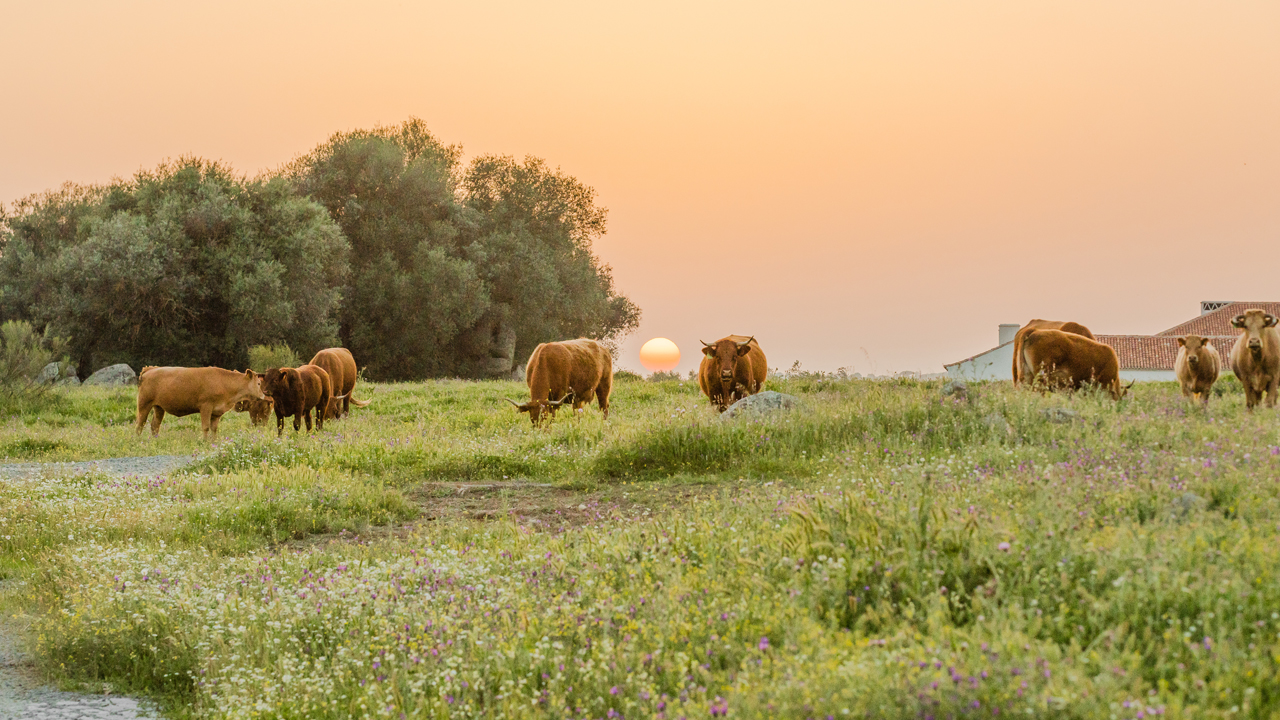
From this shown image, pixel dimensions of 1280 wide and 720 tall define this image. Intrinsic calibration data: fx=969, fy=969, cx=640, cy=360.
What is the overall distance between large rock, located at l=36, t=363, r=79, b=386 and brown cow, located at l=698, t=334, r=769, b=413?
19547mm

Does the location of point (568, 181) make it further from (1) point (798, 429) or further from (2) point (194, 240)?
(1) point (798, 429)

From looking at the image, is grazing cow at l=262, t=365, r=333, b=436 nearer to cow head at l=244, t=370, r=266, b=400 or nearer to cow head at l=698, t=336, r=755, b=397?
cow head at l=244, t=370, r=266, b=400

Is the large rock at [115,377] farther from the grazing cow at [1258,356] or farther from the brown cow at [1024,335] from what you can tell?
the grazing cow at [1258,356]

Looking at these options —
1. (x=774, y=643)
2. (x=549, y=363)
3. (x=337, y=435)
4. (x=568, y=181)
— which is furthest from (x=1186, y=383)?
(x=568, y=181)

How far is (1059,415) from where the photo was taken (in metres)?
12.5

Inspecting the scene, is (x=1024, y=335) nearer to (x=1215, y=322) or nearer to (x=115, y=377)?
(x=115, y=377)

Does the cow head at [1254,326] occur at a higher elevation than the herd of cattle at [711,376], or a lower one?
higher

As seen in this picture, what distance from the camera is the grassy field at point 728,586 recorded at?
408 centimetres

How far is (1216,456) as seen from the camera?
27.0 ft

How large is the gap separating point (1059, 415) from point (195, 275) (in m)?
33.1

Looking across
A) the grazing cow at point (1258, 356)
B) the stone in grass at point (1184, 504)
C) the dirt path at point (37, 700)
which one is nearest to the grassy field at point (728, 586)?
the stone in grass at point (1184, 504)

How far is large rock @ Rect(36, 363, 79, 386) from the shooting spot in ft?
91.1

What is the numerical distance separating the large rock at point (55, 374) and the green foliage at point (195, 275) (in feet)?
6.23

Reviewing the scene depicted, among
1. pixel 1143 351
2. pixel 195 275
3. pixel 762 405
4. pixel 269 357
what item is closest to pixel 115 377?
pixel 195 275
